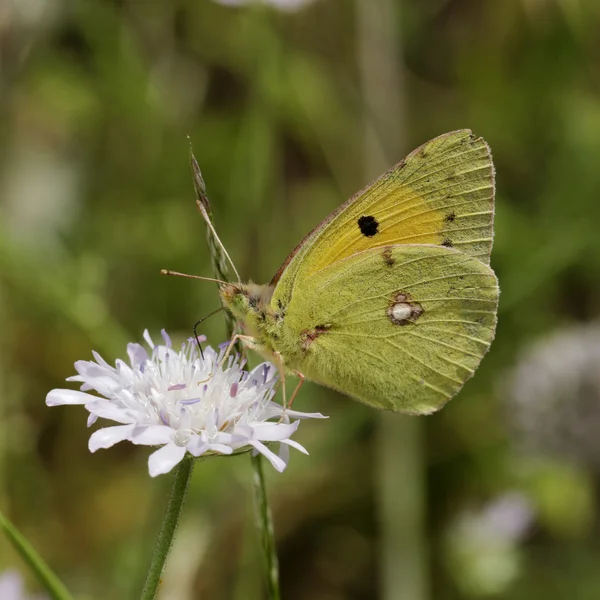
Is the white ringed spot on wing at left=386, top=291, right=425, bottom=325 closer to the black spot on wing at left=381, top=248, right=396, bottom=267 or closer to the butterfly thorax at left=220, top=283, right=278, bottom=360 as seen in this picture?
the black spot on wing at left=381, top=248, right=396, bottom=267

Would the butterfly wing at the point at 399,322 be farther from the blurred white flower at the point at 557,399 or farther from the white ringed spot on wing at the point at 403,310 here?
the blurred white flower at the point at 557,399

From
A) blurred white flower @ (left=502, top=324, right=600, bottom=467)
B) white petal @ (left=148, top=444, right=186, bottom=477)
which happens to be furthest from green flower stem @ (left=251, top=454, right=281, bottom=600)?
blurred white flower @ (left=502, top=324, right=600, bottom=467)

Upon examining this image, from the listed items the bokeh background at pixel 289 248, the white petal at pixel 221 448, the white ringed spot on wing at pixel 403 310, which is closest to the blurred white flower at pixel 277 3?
the bokeh background at pixel 289 248

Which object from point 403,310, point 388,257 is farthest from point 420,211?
point 403,310

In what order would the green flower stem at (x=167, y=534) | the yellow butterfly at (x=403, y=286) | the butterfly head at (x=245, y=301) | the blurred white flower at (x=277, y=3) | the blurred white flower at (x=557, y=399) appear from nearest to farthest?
the green flower stem at (x=167, y=534) < the butterfly head at (x=245, y=301) < the yellow butterfly at (x=403, y=286) < the blurred white flower at (x=277, y=3) < the blurred white flower at (x=557, y=399)

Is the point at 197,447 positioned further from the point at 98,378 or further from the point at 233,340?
the point at 233,340

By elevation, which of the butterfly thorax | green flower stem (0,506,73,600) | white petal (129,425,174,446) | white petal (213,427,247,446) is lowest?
green flower stem (0,506,73,600)

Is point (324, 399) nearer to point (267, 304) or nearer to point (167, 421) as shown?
point (267, 304)
